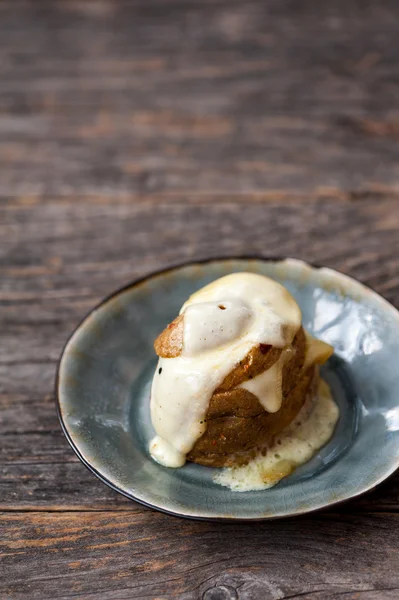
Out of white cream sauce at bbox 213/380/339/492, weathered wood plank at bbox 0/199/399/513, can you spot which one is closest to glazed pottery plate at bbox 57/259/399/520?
white cream sauce at bbox 213/380/339/492

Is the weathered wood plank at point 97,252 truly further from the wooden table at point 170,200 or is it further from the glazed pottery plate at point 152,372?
the glazed pottery plate at point 152,372

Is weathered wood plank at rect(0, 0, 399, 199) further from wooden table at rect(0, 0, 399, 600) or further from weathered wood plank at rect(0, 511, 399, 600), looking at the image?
weathered wood plank at rect(0, 511, 399, 600)

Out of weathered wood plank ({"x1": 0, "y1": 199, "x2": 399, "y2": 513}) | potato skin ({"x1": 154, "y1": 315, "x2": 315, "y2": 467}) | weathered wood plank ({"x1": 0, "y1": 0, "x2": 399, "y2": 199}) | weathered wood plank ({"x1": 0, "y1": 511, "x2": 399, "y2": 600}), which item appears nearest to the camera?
weathered wood plank ({"x1": 0, "y1": 511, "x2": 399, "y2": 600})

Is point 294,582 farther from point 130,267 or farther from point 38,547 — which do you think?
point 130,267

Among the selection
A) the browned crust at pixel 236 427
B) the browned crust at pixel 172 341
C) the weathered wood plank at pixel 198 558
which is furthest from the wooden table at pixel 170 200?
the browned crust at pixel 172 341

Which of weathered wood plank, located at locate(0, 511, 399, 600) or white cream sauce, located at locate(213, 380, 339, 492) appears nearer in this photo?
weathered wood plank, located at locate(0, 511, 399, 600)

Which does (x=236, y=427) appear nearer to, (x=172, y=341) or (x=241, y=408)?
(x=241, y=408)

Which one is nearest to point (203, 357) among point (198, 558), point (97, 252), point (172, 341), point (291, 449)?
point (172, 341)
